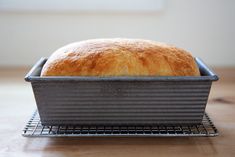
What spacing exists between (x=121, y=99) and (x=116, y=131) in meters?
0.06

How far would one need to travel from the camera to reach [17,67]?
1163 millimetres

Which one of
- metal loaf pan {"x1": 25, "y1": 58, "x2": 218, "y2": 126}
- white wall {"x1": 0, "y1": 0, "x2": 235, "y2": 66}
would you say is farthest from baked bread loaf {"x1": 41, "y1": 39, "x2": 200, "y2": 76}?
white wall {"x1": 0, "y1": 0, "x2": 235, "y2": 66}

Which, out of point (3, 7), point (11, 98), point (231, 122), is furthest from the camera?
point (3, 7)

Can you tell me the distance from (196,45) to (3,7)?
28.8 inches

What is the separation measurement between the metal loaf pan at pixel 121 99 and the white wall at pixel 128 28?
1.98ft

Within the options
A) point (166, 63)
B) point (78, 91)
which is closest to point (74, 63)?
point (78, 91)

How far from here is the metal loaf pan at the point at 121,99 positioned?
54cm

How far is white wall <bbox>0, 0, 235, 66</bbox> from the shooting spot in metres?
1.14

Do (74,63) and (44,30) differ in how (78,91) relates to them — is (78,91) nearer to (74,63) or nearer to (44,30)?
(74,63)

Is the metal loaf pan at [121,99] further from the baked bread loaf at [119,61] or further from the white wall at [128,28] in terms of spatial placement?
the white wall at [128,28]

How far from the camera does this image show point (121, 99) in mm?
549

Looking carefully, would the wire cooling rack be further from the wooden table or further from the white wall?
the white wall

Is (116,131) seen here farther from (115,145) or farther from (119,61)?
(119,61)

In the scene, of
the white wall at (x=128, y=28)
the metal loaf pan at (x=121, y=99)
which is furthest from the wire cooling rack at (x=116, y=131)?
the white wall at (x=128, y=28)
